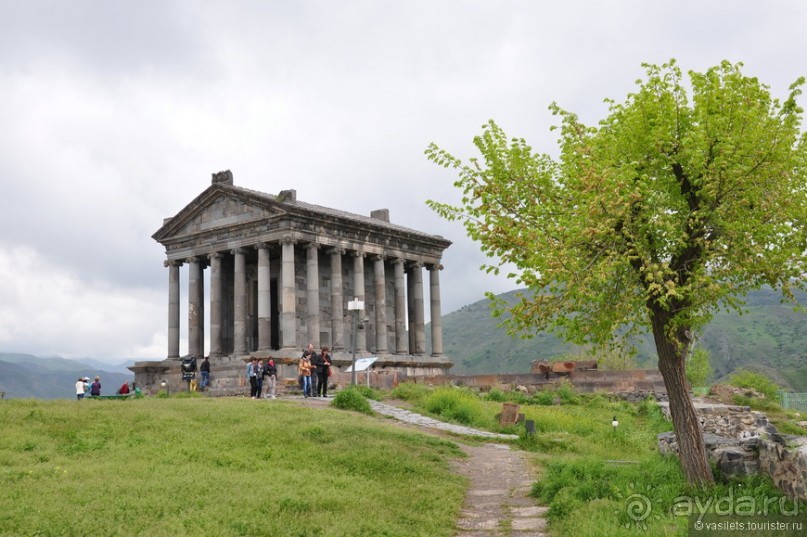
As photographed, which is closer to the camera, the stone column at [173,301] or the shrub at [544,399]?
the shrub at [544,399]

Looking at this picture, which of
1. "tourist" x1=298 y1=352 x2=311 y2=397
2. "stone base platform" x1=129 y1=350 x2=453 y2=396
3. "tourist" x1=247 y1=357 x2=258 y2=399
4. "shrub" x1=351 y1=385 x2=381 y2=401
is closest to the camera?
"shrub" x1=351 y1=385 x2=381 y2=401

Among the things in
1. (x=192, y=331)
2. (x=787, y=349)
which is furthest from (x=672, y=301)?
(x=787, y=349)

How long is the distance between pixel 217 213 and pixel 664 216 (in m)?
30.4

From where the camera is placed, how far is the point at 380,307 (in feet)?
132

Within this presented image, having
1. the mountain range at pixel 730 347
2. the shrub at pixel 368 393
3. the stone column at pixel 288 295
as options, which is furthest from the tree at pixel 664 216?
the mountain range at pixel 730 347

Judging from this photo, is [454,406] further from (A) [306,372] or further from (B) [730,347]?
(B) [730,347]

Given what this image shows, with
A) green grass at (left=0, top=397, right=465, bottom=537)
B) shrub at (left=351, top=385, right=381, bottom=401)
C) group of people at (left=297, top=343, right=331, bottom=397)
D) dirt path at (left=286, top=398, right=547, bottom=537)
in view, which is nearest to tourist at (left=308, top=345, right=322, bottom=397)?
group of people at (left=297, top=343, right=331, bottom=397)

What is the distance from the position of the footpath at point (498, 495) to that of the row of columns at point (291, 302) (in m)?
17.2

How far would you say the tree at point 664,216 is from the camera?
10.8 metres

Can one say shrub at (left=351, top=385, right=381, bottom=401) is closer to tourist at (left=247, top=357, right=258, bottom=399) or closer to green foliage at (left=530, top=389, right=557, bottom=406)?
tourist at (left=247, top=357, right=258, bottom=399)

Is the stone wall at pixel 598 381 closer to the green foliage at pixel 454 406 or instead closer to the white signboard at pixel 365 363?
the green foliage at pixel 454 406

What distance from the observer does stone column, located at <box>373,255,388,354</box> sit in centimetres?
3990

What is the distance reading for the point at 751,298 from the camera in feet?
594

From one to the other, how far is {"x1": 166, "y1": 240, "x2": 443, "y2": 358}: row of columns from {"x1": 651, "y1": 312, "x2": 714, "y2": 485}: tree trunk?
2419 centimetres
